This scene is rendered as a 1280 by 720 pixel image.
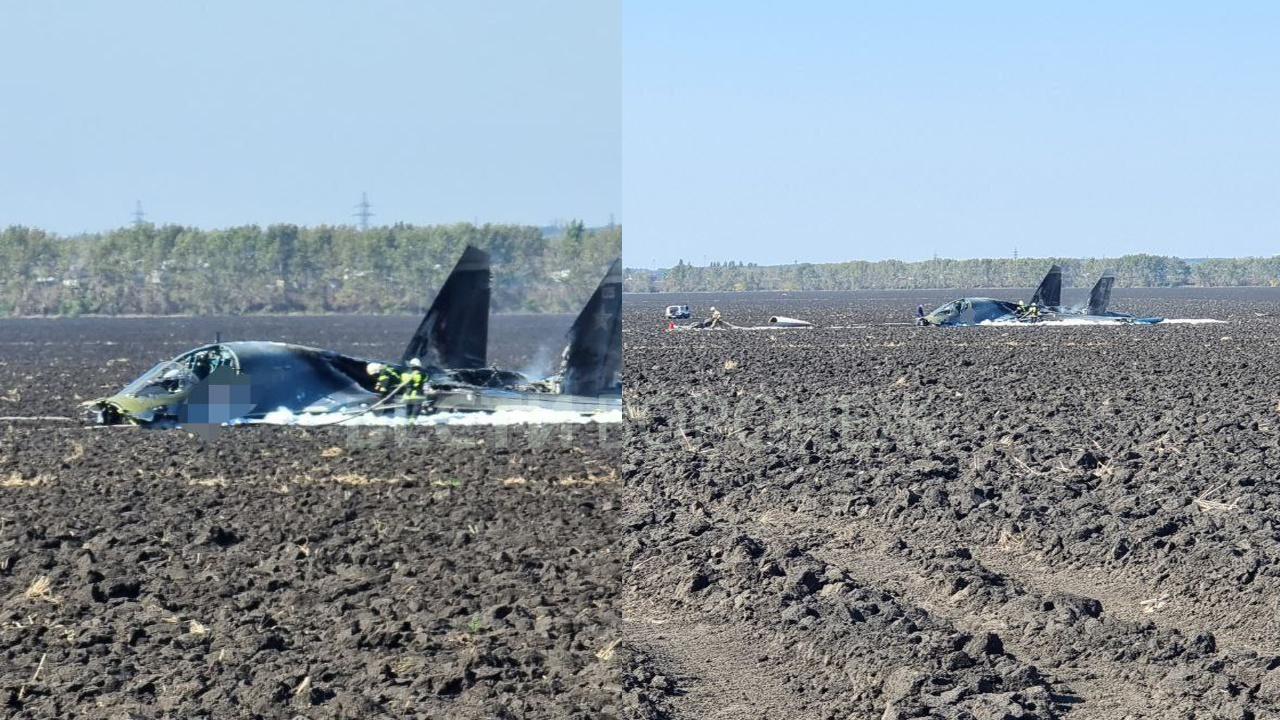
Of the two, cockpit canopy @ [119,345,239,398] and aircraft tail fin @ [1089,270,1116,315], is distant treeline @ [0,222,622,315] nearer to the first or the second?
cockpit canopy @ [119,345,239,398]

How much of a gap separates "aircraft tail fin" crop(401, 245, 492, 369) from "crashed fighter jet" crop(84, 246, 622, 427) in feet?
0.04

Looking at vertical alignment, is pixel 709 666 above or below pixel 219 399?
below

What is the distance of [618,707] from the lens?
827 centimetres

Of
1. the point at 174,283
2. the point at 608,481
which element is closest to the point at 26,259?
the point at 174,283

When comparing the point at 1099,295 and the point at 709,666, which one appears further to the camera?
the point at 1099,295

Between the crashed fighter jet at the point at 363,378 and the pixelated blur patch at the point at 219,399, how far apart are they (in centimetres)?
2

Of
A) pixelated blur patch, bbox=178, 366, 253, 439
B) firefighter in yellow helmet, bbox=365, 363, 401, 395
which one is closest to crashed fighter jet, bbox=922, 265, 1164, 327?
firefighter in yellow helmet, bbox=365, 363, 401, 395

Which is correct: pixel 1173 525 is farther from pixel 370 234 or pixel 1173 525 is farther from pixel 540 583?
pixel 370 234

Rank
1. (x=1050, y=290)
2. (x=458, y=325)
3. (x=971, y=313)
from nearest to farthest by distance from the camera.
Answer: (x=458, y=325)
(x=971, y=313)
(x=1050, y=290)

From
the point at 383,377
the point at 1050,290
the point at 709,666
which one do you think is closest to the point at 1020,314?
the point at 1050,290

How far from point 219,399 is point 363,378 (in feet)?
5.40

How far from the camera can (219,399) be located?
60.8 feet

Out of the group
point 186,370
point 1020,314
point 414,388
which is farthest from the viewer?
point 1020,314

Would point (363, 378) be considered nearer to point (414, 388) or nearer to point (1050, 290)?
point (414, 388)
